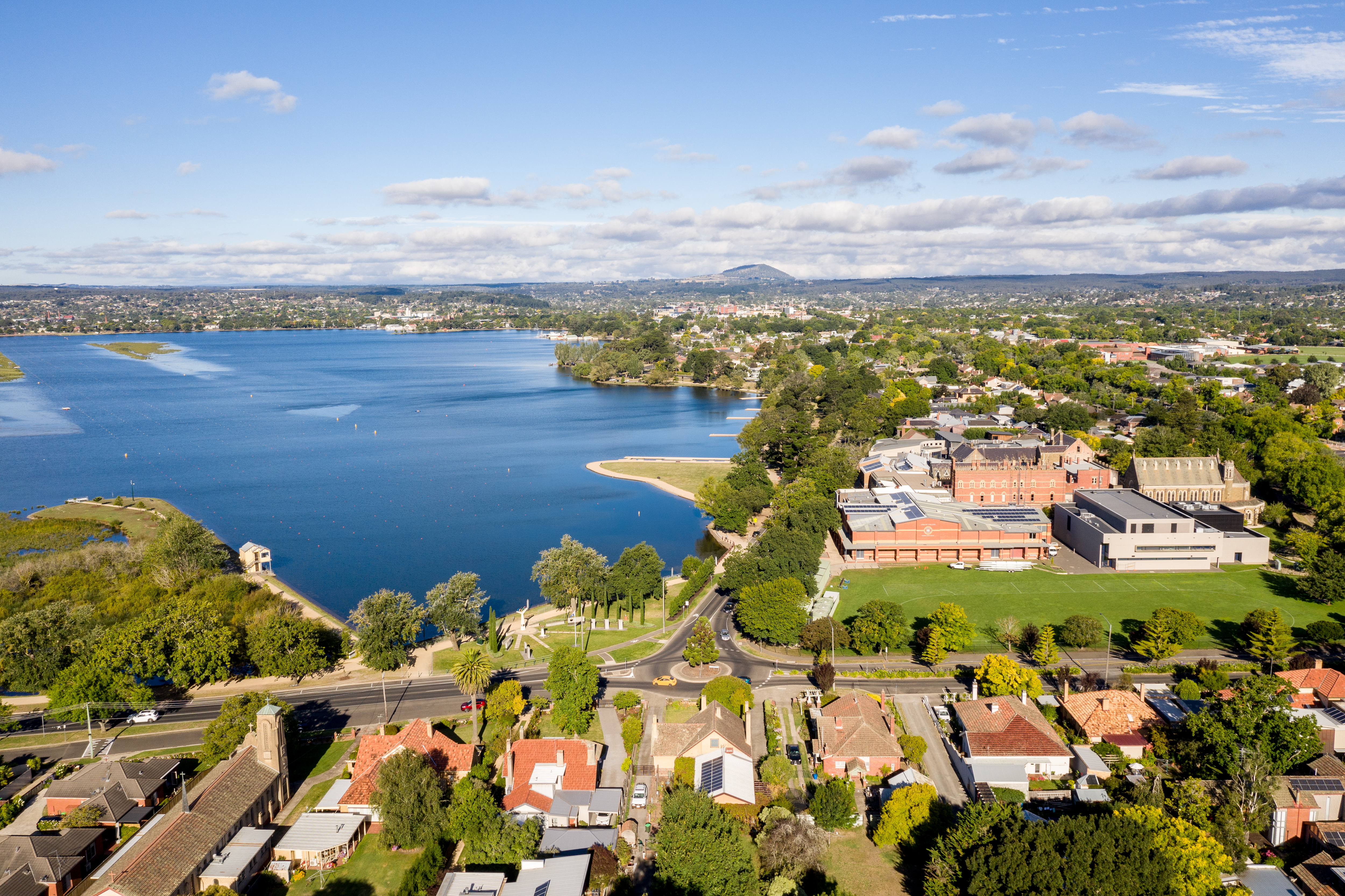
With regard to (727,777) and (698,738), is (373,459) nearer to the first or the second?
(698,738)

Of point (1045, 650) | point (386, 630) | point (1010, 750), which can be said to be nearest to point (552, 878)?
point (1010, 750)

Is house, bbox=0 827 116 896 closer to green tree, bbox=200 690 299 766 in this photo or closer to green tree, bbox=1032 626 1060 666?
green tree, bbox=200 690 299 766

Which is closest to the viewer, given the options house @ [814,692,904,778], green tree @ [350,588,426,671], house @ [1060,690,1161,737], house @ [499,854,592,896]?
house @ [499,854,592,896]

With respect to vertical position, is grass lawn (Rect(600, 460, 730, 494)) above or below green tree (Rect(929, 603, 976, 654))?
below

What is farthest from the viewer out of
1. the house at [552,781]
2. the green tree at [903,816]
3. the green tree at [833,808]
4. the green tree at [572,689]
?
the green tree at [572,689]

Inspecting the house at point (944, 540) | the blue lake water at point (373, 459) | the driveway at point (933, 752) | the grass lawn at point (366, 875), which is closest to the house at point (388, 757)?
the grass lawn at point (366, 875)

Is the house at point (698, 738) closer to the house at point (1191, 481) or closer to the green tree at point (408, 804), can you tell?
the green tree at point (408, 804)

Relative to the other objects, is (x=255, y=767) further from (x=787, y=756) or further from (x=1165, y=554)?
(x=1165, y=554)

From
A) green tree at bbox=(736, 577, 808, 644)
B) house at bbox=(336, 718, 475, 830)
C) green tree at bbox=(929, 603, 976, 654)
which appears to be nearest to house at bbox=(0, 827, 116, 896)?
house at bbox=(336, 718, 475, 830)
